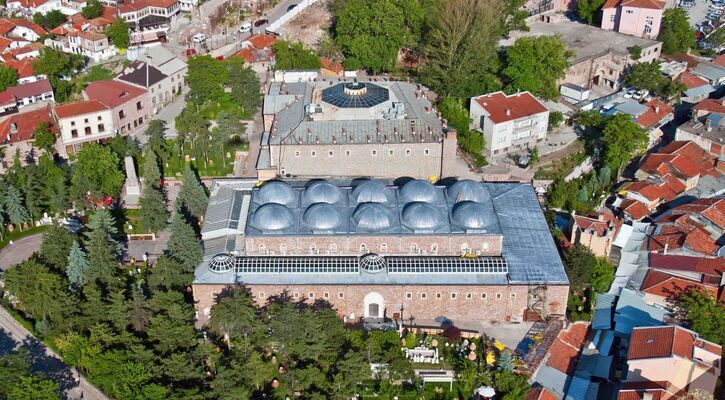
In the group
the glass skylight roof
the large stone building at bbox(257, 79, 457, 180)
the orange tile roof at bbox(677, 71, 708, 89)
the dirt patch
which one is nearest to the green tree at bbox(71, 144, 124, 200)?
the large stone building at bbox(257, 79, 457, 180)

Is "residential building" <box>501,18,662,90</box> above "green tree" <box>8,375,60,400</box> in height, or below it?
above

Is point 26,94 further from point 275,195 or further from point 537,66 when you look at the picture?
point 537,66

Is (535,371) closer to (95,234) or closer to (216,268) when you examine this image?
(216,268)

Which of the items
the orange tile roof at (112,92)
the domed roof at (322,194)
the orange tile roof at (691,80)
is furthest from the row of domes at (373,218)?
the orange tile roof at (691,80)

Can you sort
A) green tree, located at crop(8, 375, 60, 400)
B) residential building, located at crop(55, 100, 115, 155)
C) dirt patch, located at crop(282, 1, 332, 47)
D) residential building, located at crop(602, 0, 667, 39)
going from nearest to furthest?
green tree, located at crop(8, 375, 60, 400), residential building, located at crop(55, 100, 115, 155), residential building, located at crop(602, 0, 667, 39), dirt patch, located at crop(282, 1, 332, 47)

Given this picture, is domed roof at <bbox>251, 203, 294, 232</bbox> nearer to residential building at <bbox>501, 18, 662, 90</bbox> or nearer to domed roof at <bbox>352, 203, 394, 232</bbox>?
domed roof at <bbox>352, 203, 394, 232</bbox>

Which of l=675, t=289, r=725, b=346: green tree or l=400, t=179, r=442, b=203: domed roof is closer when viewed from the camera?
l=675, t=289, r=725, b=346: green tree

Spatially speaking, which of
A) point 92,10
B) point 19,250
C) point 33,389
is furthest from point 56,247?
point 92,10

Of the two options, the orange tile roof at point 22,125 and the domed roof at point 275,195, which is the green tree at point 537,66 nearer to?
the domed roof at point 275,195
